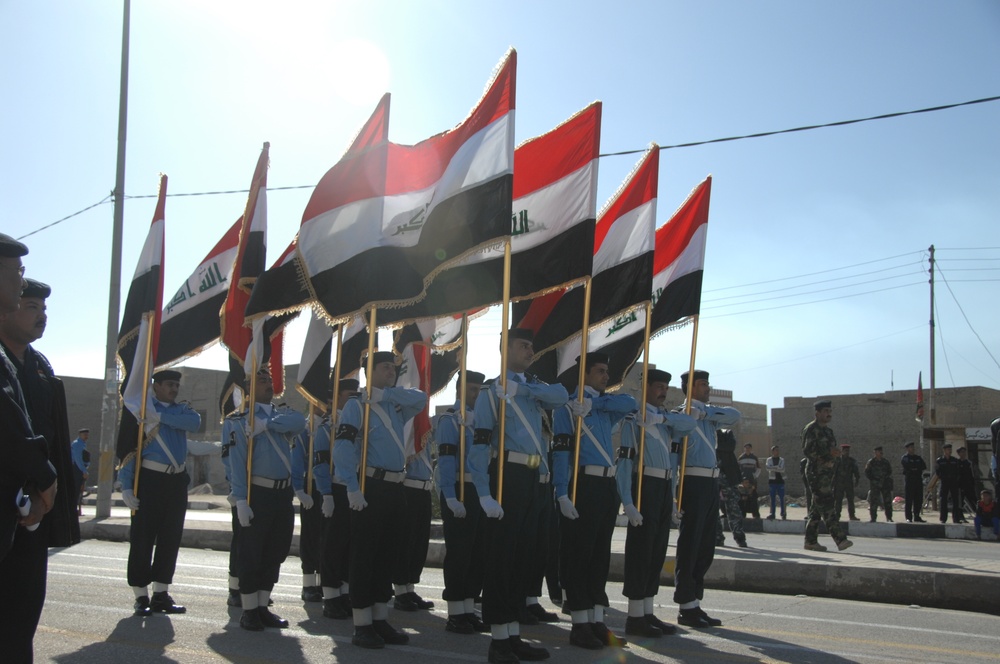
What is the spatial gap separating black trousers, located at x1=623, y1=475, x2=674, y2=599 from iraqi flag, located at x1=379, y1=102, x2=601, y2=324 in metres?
1.82

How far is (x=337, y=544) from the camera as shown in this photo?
8.37m

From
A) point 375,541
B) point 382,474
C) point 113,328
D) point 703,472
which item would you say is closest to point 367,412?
point 382,474

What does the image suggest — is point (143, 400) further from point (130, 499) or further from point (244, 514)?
point (244, 514)

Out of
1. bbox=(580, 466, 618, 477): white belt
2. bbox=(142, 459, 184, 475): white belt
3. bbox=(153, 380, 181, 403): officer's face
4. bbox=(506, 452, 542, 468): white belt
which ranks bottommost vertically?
bbox=(142, 459, 184, 475): white belt

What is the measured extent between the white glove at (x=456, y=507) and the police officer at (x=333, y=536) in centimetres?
117

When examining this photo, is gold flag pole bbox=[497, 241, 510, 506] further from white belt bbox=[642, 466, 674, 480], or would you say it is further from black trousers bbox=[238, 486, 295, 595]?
black trousers bbox=[238, 486, 295, 595]

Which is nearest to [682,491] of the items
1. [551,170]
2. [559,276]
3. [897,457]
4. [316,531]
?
[559,276]

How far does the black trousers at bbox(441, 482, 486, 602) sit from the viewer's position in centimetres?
728

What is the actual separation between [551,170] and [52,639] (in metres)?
5.27

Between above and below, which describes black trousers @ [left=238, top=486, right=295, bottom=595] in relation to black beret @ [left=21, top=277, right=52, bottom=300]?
below

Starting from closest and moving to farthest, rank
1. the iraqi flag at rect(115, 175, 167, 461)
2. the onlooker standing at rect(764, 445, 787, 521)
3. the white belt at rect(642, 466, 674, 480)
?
the white belt at rect(642, 466, 674, 480), the iraqi flag at rect(115, 175, 167, 461), the onlooker standing at rect(764, 445, 787, 521)

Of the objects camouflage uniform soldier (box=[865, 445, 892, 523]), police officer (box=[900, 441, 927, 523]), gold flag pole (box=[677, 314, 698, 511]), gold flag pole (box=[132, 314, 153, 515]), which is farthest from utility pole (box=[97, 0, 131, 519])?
police officer (box=[900, 441, 927, 523])

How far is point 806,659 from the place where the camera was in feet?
20.4

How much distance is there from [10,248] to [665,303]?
6601 millimetres
